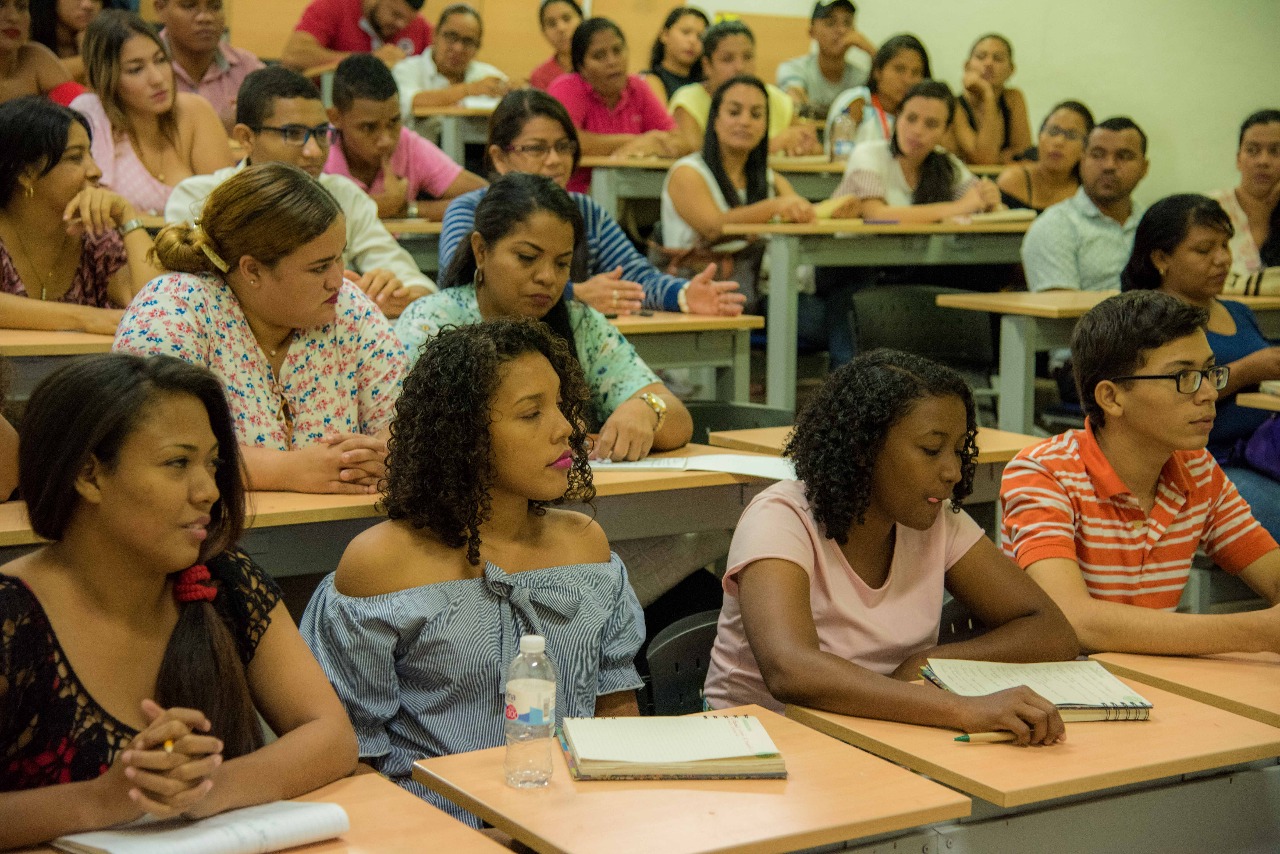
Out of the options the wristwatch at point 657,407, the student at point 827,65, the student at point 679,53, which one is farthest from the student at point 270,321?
the student at point 827,65

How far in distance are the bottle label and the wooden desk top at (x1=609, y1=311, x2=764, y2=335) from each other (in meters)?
2.34

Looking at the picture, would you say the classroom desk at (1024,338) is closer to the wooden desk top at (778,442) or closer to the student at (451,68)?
the wooden desk top at (778,442)

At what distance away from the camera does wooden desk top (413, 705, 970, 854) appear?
1.42m

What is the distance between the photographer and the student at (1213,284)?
3.55 m

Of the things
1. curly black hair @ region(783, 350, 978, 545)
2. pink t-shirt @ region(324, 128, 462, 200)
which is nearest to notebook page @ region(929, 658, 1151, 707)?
curly black hair @ region(783, 350, 978, 545)

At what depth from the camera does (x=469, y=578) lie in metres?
2.02

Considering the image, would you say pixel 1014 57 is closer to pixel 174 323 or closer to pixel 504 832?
pixel 174 323

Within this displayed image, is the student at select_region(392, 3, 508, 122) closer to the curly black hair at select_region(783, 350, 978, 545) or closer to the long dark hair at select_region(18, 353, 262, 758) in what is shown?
the curly black hair at select_region(783, 350, 978, 545)

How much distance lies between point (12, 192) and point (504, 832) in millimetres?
2452

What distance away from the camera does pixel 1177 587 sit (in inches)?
96.3

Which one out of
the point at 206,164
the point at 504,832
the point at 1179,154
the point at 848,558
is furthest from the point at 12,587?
the point at 1179,154

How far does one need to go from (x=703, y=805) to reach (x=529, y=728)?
222 millimetres

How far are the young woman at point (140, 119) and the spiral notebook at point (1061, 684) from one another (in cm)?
316

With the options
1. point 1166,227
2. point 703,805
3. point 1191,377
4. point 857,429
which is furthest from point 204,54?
point 703,805
